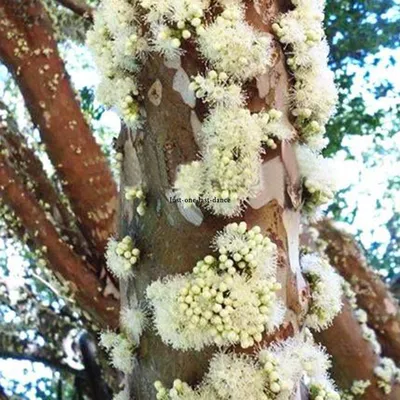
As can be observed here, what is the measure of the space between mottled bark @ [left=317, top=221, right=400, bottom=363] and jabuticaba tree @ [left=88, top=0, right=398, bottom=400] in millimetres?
1233

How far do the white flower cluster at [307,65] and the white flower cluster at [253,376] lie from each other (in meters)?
0.29

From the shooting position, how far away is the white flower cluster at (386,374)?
79.4 inches

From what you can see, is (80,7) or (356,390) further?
(80,7)

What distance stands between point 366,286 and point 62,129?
1.02m

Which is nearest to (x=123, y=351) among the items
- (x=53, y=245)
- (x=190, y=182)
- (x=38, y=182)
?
(x=190, y=182)

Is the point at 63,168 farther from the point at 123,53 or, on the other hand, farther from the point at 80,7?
the point at 123,53

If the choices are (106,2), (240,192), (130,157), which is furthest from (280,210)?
(106,2)

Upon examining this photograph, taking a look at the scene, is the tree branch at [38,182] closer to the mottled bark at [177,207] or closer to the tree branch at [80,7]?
the tree branch at [80,7]

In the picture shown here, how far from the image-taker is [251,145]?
91 cm

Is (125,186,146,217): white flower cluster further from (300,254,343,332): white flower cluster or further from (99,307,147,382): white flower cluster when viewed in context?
(300,254,343,332): white flower cluster

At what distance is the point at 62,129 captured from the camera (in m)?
2.07

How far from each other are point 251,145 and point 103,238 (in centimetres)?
124

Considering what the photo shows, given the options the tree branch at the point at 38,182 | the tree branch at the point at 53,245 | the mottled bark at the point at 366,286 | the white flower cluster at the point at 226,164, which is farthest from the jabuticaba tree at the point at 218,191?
the mottled bark at the point at 366,286

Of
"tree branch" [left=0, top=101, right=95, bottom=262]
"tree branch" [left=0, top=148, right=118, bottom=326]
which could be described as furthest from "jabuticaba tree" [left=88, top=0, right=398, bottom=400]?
"tree branch" [left=0, top=101, right=95, bottom=262]
